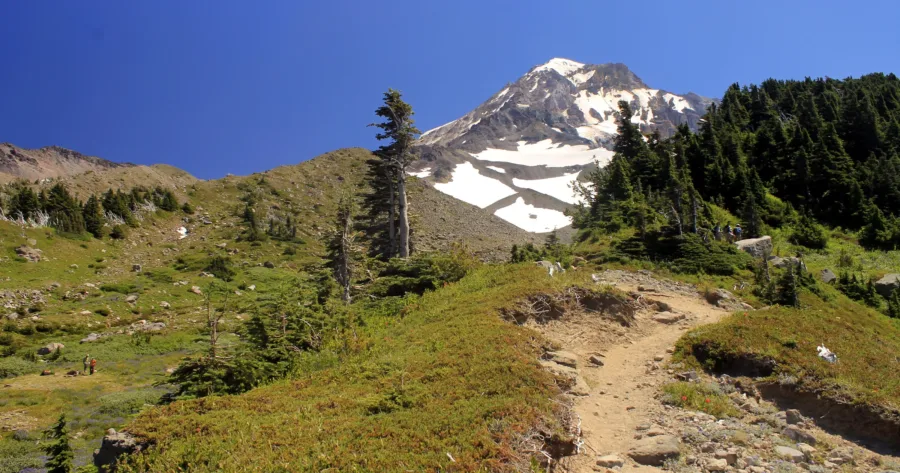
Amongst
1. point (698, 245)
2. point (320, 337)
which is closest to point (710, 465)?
point (320, 337)

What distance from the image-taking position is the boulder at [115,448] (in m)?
6.14

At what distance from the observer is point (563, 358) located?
9.73 metres

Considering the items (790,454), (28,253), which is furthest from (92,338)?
(790,454)

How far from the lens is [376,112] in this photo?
78.2ft

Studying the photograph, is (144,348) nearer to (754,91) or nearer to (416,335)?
(416,335)

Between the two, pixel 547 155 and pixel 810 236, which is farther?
pixel 547 155

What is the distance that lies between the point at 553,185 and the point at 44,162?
154 meters

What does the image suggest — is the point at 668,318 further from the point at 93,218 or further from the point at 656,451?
the point at 93,218

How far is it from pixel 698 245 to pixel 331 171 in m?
48.4

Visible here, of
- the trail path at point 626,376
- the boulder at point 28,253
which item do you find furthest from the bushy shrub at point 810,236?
the boulder at point 28,253

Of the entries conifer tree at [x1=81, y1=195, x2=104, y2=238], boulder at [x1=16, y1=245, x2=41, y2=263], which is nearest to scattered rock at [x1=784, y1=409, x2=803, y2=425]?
boulder at [x1=16, y1=245, x2=41, y2=263]

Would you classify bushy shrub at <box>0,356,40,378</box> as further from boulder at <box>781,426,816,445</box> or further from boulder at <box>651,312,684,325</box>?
boulder at <box>781,426,816,445</box>

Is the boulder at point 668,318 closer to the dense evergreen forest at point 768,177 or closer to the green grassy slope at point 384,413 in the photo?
the green grassy slope at point 384,413

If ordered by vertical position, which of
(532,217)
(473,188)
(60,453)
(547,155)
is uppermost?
(547,155)
